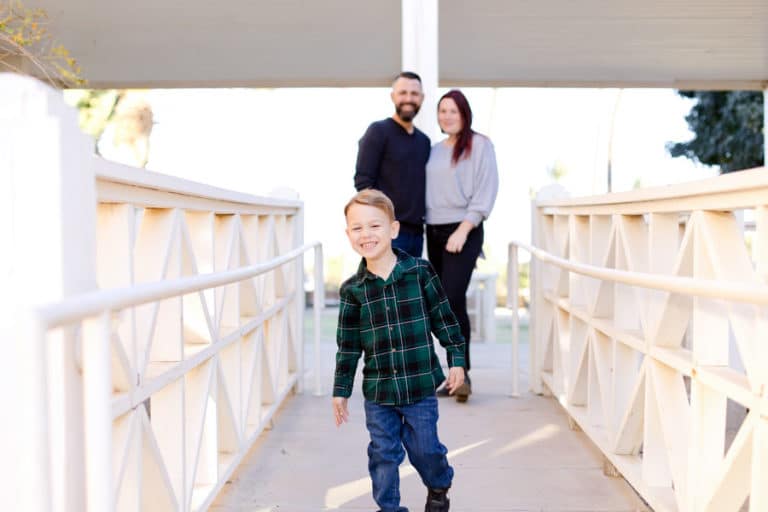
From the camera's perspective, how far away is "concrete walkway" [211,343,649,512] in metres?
3.13

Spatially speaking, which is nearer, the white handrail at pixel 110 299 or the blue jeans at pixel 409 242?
the white handrail at pixel 110 299

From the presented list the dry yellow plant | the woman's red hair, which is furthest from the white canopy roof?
the woman's red hair

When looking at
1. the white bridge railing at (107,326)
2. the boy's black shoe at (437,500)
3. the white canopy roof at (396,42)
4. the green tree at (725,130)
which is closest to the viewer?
the white bridge railing at (107,326)

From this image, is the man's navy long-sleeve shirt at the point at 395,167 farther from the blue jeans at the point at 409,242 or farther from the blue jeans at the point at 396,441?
the blue jeans at the point at 396,441

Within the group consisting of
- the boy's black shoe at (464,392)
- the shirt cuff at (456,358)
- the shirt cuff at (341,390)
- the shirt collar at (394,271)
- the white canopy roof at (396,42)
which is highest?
the white canopy roof at (396,42)

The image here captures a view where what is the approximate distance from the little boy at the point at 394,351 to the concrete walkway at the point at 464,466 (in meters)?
0.49

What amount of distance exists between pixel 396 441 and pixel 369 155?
1.99 meters

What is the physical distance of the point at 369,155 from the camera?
14.3ft

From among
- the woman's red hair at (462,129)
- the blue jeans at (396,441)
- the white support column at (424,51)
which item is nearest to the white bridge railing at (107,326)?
the blue jeans at (396,441)

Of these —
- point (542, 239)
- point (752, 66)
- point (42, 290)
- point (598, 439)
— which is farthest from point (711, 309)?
point (752, 66)

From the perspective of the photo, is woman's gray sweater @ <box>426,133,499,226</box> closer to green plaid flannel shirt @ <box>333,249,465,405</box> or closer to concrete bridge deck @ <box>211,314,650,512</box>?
concrete bridge deck @ <box>211,314,650,512</box>

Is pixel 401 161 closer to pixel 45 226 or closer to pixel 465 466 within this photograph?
pixel 465 466

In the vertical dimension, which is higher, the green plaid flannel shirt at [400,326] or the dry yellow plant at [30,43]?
the dry yellow plant at [30,43]

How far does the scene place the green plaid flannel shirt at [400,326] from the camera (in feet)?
8.55
